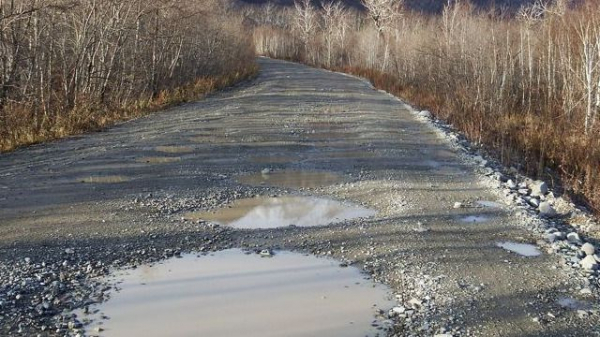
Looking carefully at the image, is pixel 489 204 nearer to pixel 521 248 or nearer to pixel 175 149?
pixel 521 248

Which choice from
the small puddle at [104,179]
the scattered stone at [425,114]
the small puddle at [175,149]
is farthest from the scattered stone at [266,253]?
the scattered stone at [425,114]

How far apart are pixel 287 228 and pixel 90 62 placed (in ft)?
31.4

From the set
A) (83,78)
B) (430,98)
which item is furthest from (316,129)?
(430,98)

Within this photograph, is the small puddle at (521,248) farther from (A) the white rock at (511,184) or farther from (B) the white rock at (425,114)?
(B) the white rock at (425,114)

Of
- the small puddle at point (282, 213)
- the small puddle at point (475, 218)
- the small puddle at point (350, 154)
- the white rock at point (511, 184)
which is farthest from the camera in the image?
the small puddle at point (350, 154)

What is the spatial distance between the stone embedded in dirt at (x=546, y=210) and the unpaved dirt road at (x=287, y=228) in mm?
431

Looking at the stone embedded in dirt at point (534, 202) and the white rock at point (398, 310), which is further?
the stone embedded in dirt at point (534, 202)

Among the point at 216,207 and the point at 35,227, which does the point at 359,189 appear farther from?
the point at 35,227

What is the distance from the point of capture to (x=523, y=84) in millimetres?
14352

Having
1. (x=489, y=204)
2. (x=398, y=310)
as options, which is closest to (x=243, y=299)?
(x=398, y=310)

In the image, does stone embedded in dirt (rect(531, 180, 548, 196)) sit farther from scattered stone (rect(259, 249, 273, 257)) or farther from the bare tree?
the bare tree

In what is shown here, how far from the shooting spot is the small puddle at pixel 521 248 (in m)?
5.64

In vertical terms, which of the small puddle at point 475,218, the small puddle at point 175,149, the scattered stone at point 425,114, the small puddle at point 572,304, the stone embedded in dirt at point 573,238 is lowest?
the scattered stone at point 425,114

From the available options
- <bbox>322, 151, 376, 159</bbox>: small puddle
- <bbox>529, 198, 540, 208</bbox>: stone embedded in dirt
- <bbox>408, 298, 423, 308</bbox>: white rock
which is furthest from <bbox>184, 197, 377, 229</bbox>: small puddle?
<bbox>322, 151, 376, 159</bbox>: small puddle
